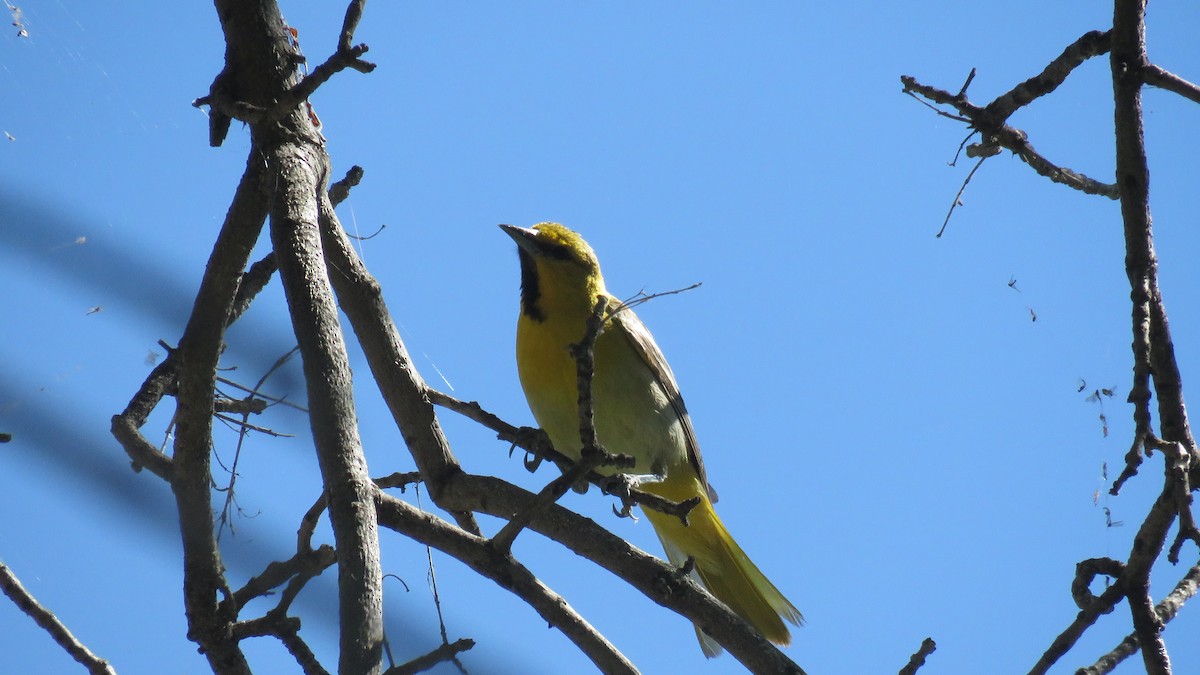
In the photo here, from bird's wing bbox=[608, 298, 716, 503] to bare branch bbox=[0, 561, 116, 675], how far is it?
2837 mm

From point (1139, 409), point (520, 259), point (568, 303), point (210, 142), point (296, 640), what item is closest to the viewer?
point (1139, 409)

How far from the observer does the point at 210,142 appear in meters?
3.61

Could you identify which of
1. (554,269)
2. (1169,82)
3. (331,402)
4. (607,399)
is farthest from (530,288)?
(1169,82)

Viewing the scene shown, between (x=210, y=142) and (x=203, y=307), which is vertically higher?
(x=210, y=142)

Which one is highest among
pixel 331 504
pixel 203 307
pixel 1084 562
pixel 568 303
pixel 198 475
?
pixel 568 303

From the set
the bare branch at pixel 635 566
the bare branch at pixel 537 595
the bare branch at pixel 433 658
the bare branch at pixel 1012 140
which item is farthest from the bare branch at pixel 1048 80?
the bare branch at pixel 433 658

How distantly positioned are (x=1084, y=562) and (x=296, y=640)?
90.7 inches

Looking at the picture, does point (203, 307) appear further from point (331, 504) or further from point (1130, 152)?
point (1130, 152)

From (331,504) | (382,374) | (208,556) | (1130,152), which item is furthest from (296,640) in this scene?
(1130,152)

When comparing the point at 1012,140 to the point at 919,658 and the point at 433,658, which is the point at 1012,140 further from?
the point at 433,658

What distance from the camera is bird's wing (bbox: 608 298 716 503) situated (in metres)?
5.34

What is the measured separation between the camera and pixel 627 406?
510 cm

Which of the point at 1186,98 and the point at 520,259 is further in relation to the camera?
the point at 520,259

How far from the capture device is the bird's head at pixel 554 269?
17.5 ft
